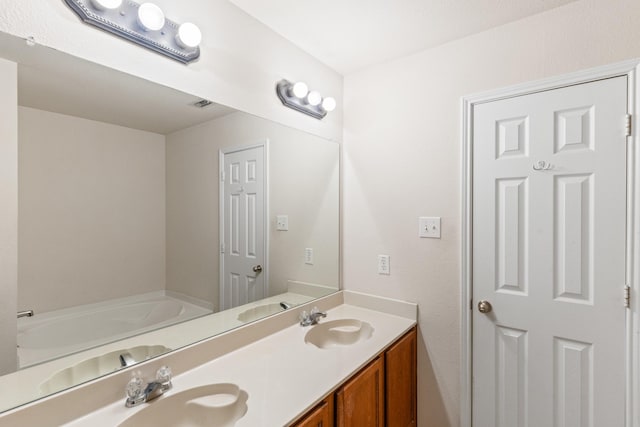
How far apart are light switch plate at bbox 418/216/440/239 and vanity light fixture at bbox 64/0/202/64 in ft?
4.56

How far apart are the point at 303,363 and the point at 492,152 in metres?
1.36

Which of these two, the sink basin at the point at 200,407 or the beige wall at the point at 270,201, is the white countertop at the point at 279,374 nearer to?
the sink basin at the point at 200,407

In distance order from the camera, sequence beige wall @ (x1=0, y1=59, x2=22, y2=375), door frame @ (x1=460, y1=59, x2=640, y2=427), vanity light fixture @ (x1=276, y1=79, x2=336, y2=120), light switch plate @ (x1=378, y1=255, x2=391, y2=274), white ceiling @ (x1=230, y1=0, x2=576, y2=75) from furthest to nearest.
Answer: light switch plate @ (x1=378, y1=255, x2=391, y2=274) < vanity light fixture @ (x1=276, y1=79, x2=336, y2=120) < white ceiling @ (x1=230, y1=0, x2=576, y2=75) < door frame @ (x1=460, y1=59, x2=640, y2=427) < beige wall @ (x1=0, y1=59, x2=22, y2=375)

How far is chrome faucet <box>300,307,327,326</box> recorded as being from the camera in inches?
66.7

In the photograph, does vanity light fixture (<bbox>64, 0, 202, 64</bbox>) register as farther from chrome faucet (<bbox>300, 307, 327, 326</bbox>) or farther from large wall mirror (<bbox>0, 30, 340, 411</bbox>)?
chrome faucet (<bbox>300, 307, 327, 326</bbox>)

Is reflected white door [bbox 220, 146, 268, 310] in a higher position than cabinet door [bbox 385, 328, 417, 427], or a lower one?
higher

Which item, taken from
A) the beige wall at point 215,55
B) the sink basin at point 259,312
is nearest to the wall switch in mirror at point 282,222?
the sink basin at point 259,312

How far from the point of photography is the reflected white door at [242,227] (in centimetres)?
145

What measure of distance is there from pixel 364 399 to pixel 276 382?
42 cm

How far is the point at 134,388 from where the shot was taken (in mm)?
978

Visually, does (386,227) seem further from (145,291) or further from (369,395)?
(145,291)

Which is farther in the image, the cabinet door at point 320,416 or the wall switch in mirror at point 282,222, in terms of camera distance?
the wall switch in mirror at point 282,222

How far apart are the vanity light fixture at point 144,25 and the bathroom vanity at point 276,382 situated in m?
1.12

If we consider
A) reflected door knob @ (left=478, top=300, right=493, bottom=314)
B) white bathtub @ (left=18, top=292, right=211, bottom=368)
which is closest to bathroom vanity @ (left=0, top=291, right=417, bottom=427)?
white bathtub @ (left=18, top=292, right=211, bottom=368)
